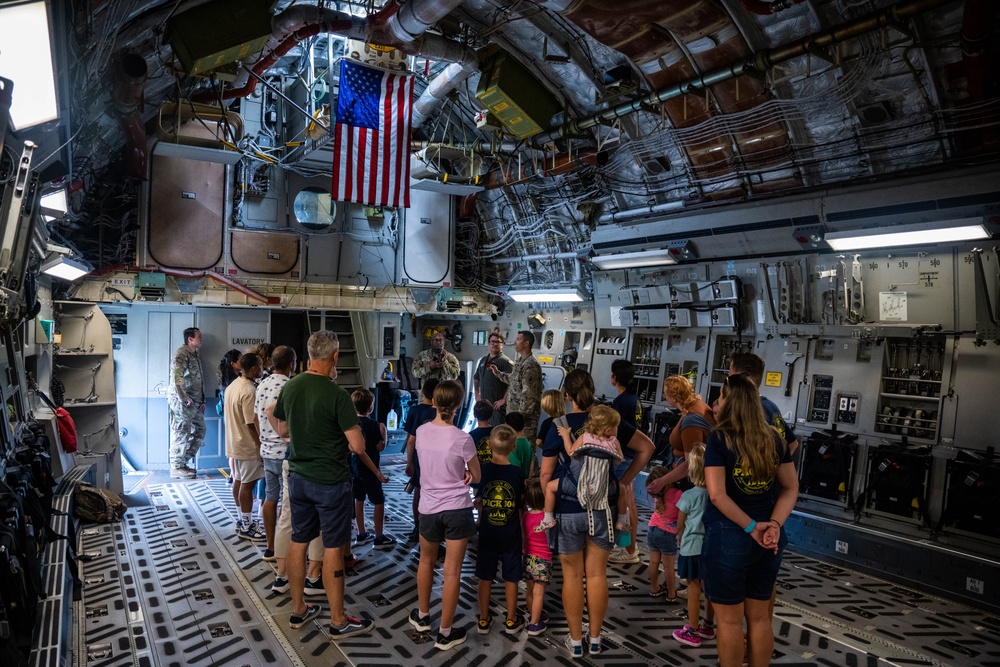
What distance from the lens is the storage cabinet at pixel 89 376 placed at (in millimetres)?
8750

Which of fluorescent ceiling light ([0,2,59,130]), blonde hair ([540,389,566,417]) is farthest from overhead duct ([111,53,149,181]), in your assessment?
blonde hair ([540,389,566,417])

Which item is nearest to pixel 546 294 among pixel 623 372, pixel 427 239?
pixel 427 239

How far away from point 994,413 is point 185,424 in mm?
9825

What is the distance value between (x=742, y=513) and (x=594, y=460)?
105 cm

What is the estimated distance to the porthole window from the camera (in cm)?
1104

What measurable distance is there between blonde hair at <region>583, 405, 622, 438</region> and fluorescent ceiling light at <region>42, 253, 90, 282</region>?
6.21 m

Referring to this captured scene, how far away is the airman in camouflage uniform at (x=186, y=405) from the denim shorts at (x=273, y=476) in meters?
4.35

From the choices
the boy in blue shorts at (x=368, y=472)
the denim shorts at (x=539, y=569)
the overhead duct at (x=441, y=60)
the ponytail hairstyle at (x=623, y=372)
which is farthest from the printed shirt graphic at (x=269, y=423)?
the overhead duct at (x=441, y=60)

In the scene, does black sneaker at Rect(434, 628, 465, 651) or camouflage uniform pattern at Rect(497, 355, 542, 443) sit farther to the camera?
camouflage uniform pattern at Rect(497, 355, 542, 443)

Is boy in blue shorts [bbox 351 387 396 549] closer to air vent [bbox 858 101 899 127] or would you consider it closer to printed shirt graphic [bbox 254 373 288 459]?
printed shirt graphic [bbox 254 373 288 459]

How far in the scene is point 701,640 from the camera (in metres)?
5.02

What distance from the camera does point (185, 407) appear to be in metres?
9.74

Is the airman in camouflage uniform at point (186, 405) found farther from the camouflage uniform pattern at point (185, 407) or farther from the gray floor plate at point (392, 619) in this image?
the gray floor plate at point (392, 619)

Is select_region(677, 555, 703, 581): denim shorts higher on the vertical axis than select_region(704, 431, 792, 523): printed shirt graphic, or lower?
lower
